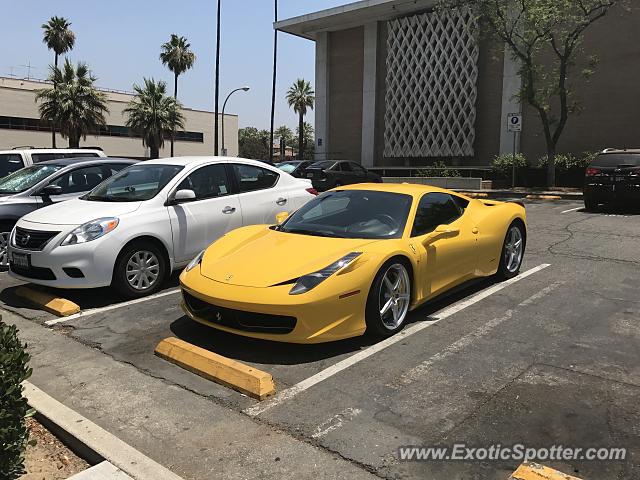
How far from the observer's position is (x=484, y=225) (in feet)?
19.6

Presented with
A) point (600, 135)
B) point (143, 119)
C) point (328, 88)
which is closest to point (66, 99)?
point (143, 119)

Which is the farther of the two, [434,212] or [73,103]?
[73,103]

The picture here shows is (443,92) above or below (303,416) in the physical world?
above

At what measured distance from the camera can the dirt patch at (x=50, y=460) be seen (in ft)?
9.09

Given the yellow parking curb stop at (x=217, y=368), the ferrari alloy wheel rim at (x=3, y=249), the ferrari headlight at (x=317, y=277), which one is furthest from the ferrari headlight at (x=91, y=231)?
the ferrari headlight at (x=317, y=277)

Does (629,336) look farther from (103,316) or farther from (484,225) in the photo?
(103,316)

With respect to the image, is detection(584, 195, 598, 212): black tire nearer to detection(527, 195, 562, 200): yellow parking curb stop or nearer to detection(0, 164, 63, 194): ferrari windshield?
detection(527, 195, 562, 200): yellow parking curb stop

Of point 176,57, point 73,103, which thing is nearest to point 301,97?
point 176,57

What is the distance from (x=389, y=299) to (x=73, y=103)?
37895 mm

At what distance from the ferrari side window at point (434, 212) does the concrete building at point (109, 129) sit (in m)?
45.0

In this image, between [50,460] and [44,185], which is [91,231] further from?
[50,460]

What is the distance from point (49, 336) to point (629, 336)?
523 cm

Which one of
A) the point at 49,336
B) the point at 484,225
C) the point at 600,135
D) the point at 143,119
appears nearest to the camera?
the point at 49,336

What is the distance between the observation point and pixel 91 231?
18.8 ft
